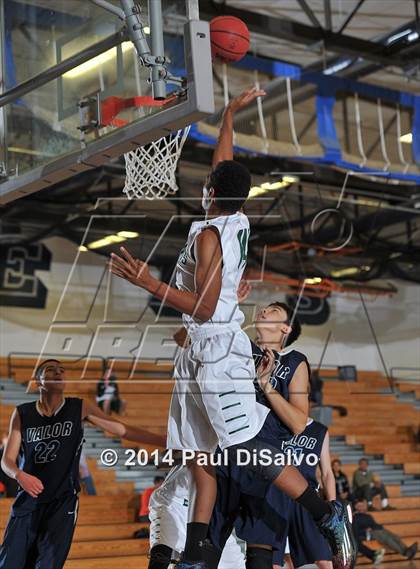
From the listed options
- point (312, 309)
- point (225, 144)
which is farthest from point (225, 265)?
point (312, 309)

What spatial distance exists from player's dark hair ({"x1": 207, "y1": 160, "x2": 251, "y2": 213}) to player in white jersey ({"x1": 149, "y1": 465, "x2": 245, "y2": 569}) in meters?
1.23

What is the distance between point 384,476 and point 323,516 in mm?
9119

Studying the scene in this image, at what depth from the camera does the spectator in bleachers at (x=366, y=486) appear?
36.2 ft

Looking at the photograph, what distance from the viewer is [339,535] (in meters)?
3.95

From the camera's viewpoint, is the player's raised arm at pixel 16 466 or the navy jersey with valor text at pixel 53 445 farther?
the navy jersey with valor text at pixel 53 445

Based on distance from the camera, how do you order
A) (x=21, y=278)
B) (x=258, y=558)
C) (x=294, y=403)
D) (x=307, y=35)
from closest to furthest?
(x=258, y=558)
(x=294, y=403)
(x=307, y=35)
(x=21, y=278)

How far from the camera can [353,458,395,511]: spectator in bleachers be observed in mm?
11039

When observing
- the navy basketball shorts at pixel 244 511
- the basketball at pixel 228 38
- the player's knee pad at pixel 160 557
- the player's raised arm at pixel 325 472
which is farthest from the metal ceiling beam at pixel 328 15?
the player's knee pad at pixel 160 557

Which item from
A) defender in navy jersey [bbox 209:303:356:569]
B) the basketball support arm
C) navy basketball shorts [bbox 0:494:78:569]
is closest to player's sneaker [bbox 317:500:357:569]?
defender in navy jersey [bbox 209:303:356:569]

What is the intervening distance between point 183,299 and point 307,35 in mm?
6846

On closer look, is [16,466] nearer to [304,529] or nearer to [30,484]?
[30,484]

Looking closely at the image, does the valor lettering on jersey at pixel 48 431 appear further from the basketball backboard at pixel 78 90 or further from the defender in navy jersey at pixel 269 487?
the basketball backboard at pixel 78 90

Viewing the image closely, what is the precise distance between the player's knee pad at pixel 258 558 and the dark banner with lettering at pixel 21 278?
11.1 metres

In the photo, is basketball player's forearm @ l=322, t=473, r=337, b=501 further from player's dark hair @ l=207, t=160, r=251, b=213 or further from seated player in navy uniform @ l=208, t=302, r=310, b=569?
player's dark hair @ l=207, t=160, r=251, b=213
